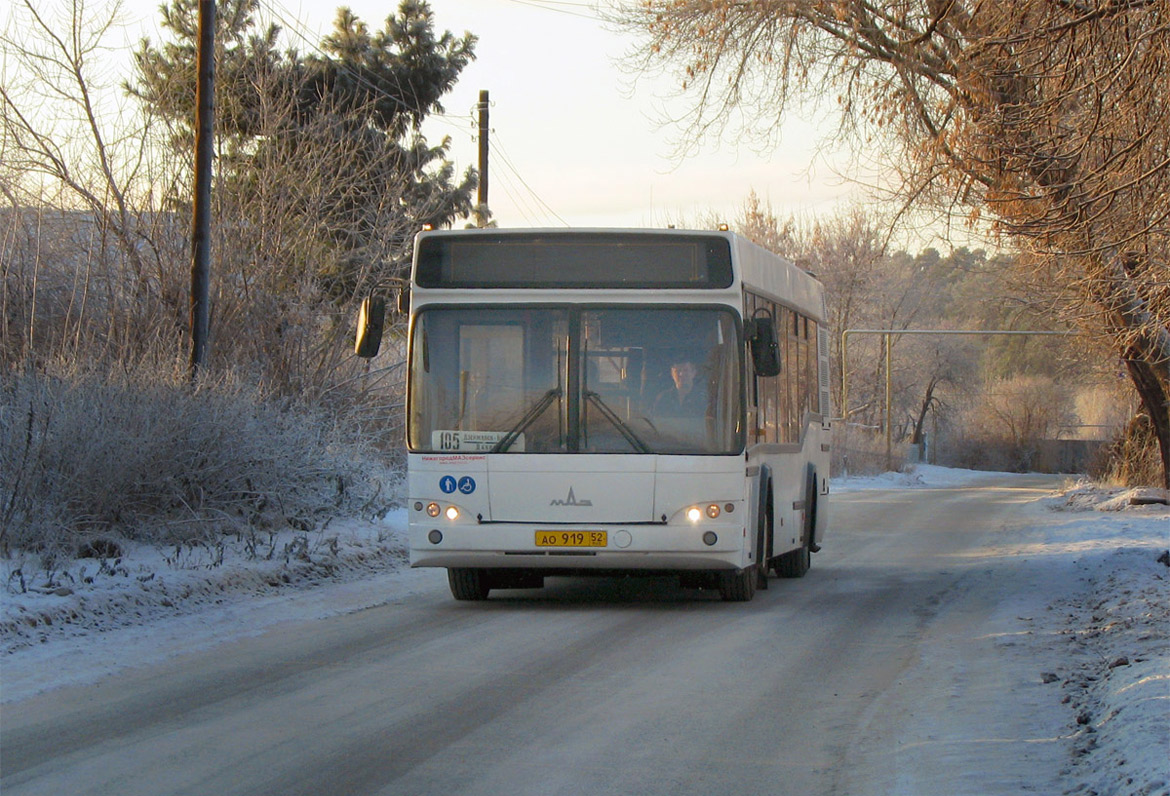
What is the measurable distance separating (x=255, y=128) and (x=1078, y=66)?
17444mm

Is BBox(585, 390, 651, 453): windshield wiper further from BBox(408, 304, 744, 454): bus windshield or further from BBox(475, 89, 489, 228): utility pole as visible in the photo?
BBox(475, 89, 489, 228): utility pole

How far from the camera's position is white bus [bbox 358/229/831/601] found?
1175 cm

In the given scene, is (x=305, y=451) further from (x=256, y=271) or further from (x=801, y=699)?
(x=801, y=699)

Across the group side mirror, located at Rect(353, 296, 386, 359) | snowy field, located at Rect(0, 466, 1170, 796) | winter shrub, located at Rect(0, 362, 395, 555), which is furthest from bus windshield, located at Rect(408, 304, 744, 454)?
winter shrub, located at Rect(0, 362, 395, 555)

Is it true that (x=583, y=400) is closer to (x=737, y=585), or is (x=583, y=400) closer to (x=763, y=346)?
(x=763, y=346)

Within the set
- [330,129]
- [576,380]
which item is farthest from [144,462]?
[330,129]

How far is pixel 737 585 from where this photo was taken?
12.8m

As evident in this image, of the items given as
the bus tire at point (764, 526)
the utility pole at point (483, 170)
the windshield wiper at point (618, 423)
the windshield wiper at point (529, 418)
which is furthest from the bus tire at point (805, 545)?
the utility pole at point (483, 170)

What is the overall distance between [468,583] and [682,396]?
2669mm

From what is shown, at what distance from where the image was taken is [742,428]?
11.9 meters

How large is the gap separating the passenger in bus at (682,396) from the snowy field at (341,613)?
10.2 ft

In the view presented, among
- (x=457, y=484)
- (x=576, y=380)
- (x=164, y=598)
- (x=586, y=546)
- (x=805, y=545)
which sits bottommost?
(x=164, y=598)

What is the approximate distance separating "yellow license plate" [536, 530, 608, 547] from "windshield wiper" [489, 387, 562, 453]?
80 cm

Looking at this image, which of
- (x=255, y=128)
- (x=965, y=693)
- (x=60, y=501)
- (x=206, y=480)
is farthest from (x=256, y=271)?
(x=965, y=693)
